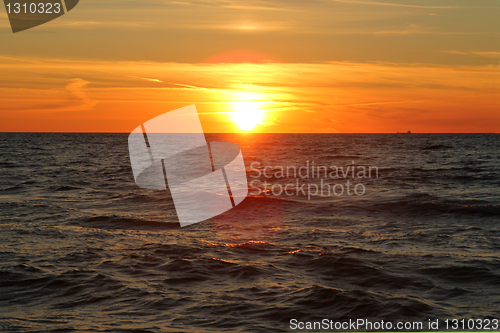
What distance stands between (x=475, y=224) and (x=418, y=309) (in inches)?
305

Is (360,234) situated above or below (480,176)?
above

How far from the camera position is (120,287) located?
7.49m

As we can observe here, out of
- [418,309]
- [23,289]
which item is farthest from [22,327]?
[418,309]

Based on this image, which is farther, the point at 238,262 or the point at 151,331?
the point at 238,262

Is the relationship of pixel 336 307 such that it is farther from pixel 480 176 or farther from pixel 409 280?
pixel 480 176

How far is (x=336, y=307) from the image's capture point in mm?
6809

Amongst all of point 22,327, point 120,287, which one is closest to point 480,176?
point 120,287

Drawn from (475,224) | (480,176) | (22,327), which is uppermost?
(22,327)

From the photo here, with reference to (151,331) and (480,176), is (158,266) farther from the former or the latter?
(480,176)

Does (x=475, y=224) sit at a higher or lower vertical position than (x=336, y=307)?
lower

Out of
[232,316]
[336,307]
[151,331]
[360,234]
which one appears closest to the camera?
[151,331]

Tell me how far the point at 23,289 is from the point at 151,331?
10.6 ft

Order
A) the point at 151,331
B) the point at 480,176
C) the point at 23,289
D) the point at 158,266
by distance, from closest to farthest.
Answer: the point at 151,331
the point at 23,289
the point at 158,266
the point at 480,176

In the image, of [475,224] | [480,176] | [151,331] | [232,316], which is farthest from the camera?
[480,176]
